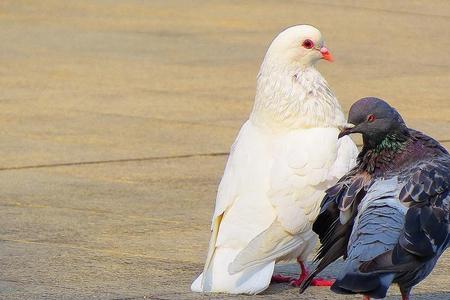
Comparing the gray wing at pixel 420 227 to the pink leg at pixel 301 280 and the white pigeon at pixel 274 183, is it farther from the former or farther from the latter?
the pink leg at pixel 301 280

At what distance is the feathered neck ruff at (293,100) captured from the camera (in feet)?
25.7

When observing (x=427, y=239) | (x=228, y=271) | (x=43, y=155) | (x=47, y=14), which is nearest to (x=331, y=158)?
(x=228, y=271)

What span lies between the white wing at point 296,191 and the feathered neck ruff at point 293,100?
20 centimetres

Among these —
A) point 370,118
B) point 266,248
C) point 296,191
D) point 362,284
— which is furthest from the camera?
point 296,191

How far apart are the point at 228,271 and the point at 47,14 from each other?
44.2 ft

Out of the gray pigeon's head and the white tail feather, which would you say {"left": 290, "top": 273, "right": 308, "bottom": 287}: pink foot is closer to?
the white tail feather

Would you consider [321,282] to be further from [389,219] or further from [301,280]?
[389,219]

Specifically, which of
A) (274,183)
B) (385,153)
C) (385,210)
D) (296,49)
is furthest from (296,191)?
(385,210)

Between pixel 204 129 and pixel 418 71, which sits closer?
pixel 204 129

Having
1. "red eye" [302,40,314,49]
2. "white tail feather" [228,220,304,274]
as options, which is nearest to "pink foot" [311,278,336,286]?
"white tail feather" [228,220,304,274]

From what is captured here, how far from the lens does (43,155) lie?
453 inches

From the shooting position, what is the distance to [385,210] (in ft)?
20.7

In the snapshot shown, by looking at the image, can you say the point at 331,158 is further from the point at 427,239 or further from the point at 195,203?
the point at 195,203

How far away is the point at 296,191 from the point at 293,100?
651mm
